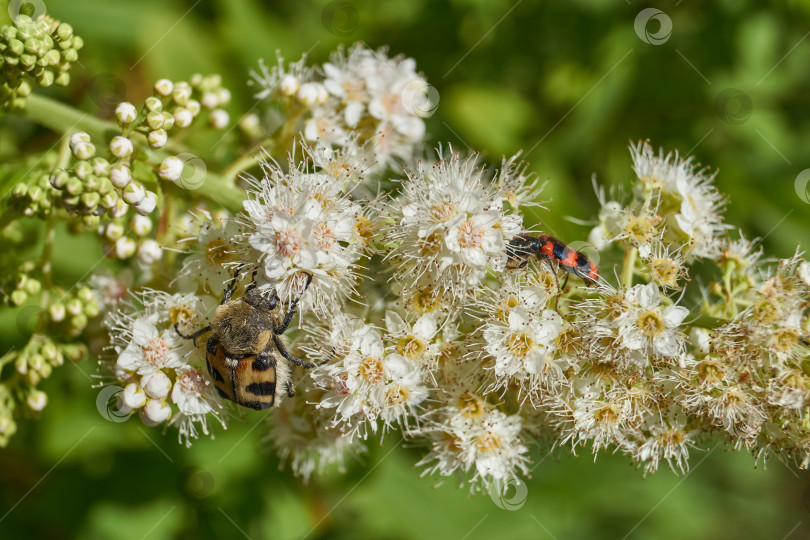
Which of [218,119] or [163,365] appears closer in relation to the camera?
[163,365]

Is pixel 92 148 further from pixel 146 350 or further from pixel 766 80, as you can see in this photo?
pixel 766 80

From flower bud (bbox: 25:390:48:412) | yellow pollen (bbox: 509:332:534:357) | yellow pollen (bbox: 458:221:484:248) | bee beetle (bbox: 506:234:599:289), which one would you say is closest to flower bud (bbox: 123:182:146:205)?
flower bud (bbox: 25:390:48:412)

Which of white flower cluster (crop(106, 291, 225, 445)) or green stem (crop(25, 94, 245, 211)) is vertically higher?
green stem (crop(25, 94, 245, 211))

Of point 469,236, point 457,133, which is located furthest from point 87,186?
point 457,133

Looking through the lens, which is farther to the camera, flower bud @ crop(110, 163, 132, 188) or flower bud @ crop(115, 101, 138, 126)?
flower bud @ crop(115, 101, 138, 126)

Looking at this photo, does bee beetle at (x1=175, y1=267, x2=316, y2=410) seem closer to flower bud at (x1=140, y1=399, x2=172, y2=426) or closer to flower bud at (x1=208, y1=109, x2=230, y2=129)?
flower bud at (x1=140, y1=399, x2=172, y2=426)

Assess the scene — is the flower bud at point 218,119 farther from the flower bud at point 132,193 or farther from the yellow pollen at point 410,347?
the yellow pollen at point 410,347

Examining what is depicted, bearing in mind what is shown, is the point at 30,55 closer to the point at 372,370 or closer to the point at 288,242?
the point at 288,242
